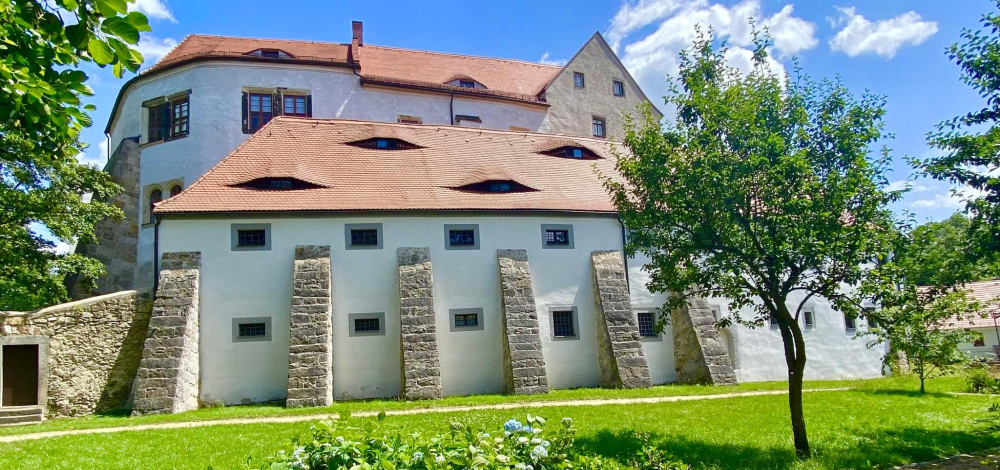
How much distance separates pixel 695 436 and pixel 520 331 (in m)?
8.54

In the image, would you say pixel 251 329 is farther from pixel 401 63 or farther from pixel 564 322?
pixel 401 63

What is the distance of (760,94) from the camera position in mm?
11047

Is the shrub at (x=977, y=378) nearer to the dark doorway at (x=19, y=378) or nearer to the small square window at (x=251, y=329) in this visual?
the small square window at (x=251, y=329)

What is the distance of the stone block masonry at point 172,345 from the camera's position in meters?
16.5

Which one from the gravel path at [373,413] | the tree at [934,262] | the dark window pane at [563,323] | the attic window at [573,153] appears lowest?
the gravel path at [373,413]

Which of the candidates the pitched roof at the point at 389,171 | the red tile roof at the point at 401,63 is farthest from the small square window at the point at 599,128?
the pitched roof at the point at 389,171

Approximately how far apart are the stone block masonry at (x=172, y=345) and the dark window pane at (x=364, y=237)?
4597mm

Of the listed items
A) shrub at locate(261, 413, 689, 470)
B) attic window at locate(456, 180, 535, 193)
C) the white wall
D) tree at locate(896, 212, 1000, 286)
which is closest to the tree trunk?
tree at locate(896, 212, 1000, 286)

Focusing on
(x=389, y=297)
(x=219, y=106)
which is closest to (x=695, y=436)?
(x=389, y=297)

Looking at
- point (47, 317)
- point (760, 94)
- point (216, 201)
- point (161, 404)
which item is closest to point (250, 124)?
point (216, 201)

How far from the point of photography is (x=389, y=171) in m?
22.4

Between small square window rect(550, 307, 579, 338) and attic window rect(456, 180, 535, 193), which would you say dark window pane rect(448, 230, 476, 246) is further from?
small square window rect(550, 307, 579, 338)

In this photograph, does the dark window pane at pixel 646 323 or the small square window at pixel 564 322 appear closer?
the small square window at pixel 564 322

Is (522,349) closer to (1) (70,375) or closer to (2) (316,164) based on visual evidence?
(2) (316,164)
